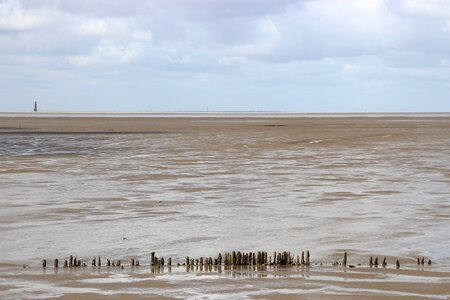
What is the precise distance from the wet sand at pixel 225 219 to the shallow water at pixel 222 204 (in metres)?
0.04

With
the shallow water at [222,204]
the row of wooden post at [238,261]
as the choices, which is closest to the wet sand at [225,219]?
the shallow water at [222,204]

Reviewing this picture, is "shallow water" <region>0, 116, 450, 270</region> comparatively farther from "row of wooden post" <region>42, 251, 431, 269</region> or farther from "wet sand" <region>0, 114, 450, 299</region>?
"row of wooden post" <region>42, 251, 431, 269</region>

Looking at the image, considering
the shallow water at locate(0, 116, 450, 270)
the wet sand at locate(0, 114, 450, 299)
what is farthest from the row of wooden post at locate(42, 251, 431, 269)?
the shallow water at locate(0, 116, 450, 270)

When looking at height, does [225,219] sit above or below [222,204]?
below

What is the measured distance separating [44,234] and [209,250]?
3393 mm

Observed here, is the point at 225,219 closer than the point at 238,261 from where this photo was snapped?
No

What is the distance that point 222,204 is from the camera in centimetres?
1905

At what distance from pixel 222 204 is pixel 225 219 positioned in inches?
96.2

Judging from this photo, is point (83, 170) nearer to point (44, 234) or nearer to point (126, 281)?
point (44, 234)

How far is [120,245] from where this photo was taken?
13.6m

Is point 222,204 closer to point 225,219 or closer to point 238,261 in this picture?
point 225,219

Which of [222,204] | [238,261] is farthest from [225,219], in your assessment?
[238,261]

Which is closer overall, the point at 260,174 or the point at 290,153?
the point at 260,174

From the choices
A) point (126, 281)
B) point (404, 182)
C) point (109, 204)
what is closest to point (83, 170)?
point (109, 204)
